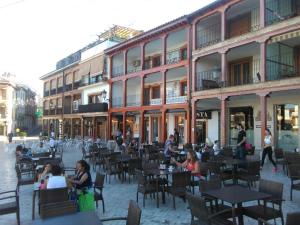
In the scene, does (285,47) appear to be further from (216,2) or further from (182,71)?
(182,71)

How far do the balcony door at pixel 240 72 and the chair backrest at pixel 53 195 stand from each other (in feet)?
53.6

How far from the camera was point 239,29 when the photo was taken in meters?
19.9

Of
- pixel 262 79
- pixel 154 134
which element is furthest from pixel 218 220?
pixel 154 134

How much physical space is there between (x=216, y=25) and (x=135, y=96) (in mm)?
11182

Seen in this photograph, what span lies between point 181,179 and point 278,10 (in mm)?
14338

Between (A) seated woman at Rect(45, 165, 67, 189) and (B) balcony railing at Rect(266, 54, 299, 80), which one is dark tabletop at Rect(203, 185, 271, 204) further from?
(B) balcony railing at Rect(266, 54, 299, 80)

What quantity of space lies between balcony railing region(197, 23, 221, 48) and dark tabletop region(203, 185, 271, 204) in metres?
17.2

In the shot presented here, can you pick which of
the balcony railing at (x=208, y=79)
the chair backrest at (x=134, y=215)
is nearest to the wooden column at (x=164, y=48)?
the balcony railing at (x=208, y=79)

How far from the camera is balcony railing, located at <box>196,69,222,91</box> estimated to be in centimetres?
2033

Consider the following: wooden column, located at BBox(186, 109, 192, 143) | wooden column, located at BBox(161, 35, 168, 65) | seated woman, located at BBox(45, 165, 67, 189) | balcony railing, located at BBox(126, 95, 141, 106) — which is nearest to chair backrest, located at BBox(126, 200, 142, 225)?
seated woman, located at BBox(45, 165, 67, 189)

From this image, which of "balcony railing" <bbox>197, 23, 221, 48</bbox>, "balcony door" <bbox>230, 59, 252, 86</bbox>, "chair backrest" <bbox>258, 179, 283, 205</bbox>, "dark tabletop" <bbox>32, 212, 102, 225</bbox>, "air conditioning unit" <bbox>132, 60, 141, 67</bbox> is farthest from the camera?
"air conditioning unit" <bbox>132, 60, 141, 67</bbox>

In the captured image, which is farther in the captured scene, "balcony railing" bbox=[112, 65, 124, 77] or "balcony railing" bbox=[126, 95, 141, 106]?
"balcony railing" bbox=[112, 65, 124, 77]

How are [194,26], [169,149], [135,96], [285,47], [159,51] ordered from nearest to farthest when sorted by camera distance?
[169,149], [285,47], [194,26], [159,51], [135,96]

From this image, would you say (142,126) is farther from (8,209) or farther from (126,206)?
(8,209)
